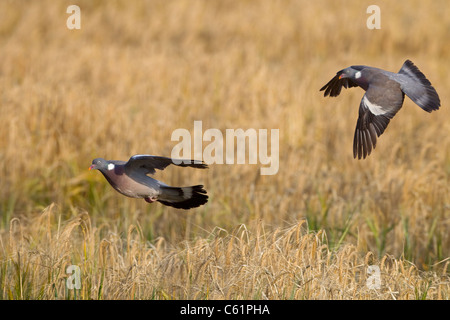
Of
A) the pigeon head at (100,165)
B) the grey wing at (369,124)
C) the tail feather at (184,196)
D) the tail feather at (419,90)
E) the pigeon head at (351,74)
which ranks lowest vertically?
the tail feather at (184,196)

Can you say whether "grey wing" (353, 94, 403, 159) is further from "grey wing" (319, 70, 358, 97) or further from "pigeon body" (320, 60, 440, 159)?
"grey wing" (319, 70, 358, 97)

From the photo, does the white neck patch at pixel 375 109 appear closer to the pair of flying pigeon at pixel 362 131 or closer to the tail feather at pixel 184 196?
the pair of flying pigeon at pixel 362 131

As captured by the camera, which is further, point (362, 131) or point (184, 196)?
point (362, 131)

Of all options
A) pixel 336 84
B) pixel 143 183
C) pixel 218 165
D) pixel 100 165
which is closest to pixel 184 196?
pixel 143 183

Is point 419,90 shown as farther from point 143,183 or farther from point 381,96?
point 143,183

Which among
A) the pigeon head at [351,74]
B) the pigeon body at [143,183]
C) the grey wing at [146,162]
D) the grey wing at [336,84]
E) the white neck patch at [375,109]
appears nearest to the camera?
the grey wing at [146,162]

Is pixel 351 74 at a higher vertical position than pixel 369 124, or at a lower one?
higher

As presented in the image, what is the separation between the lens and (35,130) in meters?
7.09

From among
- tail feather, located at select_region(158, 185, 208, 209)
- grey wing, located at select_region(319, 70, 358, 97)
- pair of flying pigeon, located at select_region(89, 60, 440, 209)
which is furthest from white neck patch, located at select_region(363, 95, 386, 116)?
tail feather, located at select_region(158, 185, 208, 209)

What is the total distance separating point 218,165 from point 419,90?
3.52 m

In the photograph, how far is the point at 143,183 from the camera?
3189 millimetres

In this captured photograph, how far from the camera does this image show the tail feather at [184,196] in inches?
129

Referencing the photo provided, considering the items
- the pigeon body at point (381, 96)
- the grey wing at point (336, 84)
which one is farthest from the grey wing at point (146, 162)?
the grey wing at point (336, 84)

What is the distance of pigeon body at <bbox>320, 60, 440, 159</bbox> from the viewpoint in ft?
10.7
